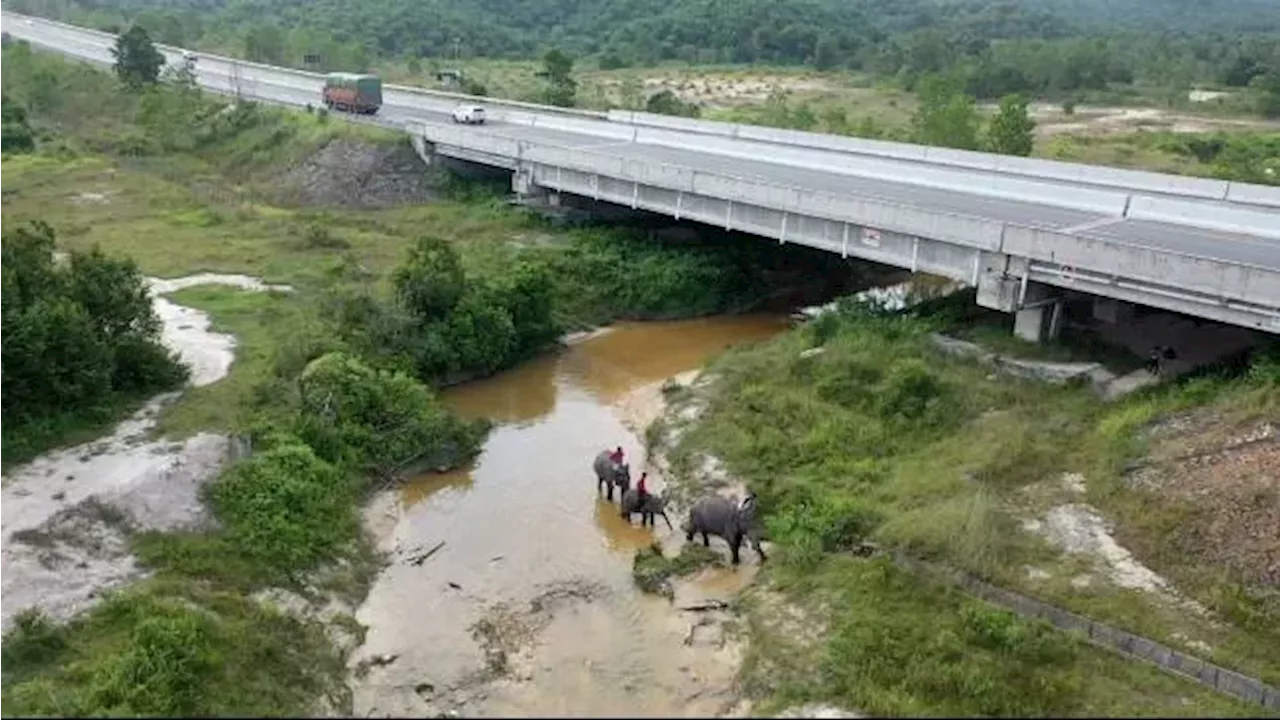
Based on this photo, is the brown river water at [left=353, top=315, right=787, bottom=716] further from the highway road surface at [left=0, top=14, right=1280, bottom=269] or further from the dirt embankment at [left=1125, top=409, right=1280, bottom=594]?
the highway road surface at [left=0, top=14, right=1280, bottom=269]

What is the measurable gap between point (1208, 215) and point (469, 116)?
4114 centimetres

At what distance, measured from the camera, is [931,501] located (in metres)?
26.5

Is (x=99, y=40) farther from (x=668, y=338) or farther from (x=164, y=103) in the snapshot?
(x=668, y=338)

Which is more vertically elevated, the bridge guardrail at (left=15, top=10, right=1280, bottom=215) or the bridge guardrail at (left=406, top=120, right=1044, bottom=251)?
the bridge guardrail at (left=15, top=10, right=1280, bottom=215)

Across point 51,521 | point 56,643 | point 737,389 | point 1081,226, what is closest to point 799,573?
point 737,389

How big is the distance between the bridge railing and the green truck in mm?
22451

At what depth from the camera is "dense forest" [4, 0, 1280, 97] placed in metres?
118

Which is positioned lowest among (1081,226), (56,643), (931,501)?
(56,643)

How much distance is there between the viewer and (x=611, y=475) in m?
29.0

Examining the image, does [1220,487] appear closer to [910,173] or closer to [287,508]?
[287,508]

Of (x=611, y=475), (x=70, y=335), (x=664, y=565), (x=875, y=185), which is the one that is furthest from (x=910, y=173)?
(x=70, y=335)

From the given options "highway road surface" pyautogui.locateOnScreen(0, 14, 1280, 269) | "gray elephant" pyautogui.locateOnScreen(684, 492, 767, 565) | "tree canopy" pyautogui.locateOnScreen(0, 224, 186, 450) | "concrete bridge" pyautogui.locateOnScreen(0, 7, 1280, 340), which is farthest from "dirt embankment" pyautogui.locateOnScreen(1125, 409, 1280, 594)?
"tree canopy" pyautogui.locateOnScreen(0, 224, 186, 450)

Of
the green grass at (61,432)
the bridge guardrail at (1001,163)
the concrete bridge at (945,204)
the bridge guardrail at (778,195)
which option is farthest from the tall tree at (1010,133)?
the green grass at (61,432)

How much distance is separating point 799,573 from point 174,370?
20237 mm
